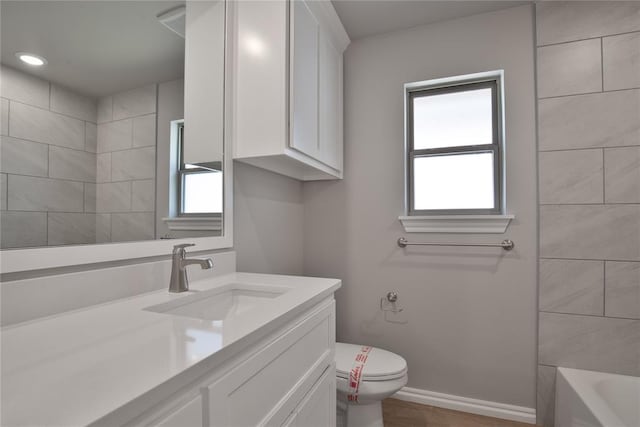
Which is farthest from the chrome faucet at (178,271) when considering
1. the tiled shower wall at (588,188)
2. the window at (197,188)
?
the tiled shower wall at (588,188)

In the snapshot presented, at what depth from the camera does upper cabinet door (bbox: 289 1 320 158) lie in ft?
4.72

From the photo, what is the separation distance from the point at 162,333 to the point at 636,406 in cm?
211

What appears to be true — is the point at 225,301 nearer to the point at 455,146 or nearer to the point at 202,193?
the point at 202,193

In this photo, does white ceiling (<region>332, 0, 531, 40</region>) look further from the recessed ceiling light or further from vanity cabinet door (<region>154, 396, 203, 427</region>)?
vanity cabinet door (<region>154, 396, 203, 427</region>)

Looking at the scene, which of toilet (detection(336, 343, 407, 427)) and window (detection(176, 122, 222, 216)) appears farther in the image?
toilet (detection(336, 343, 407, 427))

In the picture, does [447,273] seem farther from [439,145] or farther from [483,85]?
[483,85]

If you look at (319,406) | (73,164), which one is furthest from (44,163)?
(319,406)

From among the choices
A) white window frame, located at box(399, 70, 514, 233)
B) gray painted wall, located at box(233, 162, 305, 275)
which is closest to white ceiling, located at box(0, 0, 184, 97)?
gray painted wall, located at box(233, 162, 305, 275)

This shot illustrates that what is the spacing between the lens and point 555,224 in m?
1.75

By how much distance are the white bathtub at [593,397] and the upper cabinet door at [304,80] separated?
67.4 inches

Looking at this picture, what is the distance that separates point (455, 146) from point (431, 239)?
0.63 meters

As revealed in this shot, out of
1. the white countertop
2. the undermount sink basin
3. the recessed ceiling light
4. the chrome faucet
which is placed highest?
the recessed ceiling light

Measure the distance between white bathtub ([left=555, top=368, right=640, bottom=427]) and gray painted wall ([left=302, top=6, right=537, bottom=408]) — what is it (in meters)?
0.17

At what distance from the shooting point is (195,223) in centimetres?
130
